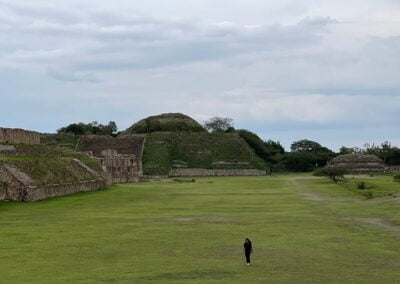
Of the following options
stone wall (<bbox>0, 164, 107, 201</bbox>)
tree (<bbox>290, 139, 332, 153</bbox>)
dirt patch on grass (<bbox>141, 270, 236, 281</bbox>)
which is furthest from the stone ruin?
tree (<bbox>290, 139, 332, 153</bbox>)

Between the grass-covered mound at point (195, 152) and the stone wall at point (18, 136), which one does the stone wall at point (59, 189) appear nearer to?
the stone wall at point (18, 136)

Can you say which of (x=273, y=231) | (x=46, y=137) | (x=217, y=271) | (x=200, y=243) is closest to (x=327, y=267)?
(x=217, y=271)

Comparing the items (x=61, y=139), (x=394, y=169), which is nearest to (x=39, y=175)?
(x=61, y=139)

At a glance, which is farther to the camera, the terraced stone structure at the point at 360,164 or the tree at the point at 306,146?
the tree at the point at 306,146

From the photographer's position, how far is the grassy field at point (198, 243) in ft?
57.6

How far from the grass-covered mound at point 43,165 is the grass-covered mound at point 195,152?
48409mm

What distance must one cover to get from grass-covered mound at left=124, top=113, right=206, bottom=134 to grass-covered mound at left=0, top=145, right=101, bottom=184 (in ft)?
254

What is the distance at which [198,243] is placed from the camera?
23484mm

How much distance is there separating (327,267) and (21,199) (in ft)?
93.2

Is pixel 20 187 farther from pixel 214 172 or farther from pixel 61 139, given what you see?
pixel 61 139

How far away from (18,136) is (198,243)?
126 ft

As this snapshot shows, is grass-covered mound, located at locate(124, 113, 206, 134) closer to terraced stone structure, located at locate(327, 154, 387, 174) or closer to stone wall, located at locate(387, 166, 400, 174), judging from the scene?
terraced stone structure, located at locate(327, 154, 387, 174)

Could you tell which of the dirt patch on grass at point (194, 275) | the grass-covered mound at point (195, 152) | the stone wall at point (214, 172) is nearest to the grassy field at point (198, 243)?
the dirt patch on grass at point (194, 275)

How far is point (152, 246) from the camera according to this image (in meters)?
22.7
